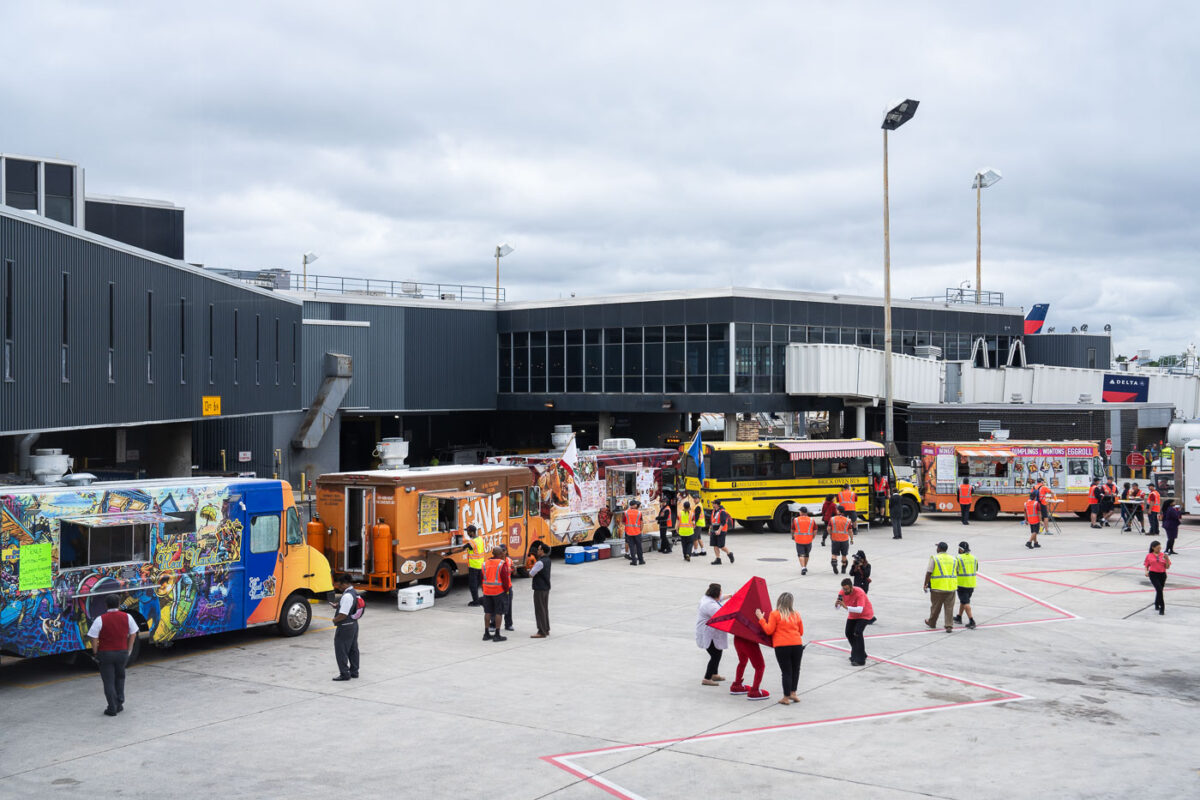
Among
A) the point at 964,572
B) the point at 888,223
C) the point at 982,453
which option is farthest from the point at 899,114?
the point at 964,572

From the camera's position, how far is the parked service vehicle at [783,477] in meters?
33.8

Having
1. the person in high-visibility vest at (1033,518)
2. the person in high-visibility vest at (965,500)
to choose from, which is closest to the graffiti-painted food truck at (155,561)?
the person in high-visibility vest at (1033,518)

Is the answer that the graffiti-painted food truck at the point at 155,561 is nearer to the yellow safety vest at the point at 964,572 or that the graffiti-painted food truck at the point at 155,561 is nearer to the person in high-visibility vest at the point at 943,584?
the person in high-visibility vest at the point at 943,584

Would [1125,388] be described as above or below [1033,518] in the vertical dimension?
above

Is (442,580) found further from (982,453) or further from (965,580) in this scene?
(982,453)

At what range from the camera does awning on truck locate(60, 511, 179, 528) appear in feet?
50.0

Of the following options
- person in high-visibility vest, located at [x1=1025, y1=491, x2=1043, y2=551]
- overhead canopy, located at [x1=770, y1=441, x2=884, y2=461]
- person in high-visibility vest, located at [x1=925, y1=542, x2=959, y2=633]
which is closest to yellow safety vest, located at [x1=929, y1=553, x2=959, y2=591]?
person in high-visibility vest, located at [x1=925, y1=542, x2=959, y2=633]

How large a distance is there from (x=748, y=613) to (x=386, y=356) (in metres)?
39.7

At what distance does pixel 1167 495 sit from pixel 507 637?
29.3 meters

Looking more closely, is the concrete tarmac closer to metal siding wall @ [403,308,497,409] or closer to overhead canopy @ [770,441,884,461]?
overhead canopy @ [770,441,884,461]

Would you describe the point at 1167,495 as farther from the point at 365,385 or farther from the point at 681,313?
the point at 365,385

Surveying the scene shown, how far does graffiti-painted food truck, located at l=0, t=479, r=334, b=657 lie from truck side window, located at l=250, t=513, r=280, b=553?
0.05 ft

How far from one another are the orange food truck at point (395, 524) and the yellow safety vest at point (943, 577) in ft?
31.3

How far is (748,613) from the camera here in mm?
14125
